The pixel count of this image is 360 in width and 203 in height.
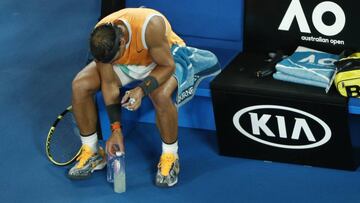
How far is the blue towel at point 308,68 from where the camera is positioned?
151 inches

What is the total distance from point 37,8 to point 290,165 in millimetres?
3751

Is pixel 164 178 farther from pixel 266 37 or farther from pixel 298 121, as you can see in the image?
pixel 266 37

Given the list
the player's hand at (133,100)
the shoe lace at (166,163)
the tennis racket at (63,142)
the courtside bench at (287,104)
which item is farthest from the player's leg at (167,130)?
the tennis racket at (63,142)

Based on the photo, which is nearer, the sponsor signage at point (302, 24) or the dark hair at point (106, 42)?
the dark hair at point (106, 42)

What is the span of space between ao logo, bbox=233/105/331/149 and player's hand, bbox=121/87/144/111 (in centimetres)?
65

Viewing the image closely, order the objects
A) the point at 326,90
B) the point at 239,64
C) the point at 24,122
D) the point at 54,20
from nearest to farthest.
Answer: the point at 326,90 → the point at 239,64 → the point at 24,122 → the point at 54,20

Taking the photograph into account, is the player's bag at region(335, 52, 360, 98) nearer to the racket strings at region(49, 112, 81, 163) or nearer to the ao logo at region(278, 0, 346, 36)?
the ao logo at region(278, 0, 346, 36)

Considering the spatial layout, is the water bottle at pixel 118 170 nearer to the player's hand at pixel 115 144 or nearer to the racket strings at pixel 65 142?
the player's hand at pixel 115 144

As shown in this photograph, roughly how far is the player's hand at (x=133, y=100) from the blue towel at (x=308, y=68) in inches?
33.8

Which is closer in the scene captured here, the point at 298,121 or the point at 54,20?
the point at 298,121

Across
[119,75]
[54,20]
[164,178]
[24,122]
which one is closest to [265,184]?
[164,178]

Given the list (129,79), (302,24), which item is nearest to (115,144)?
(129,79)

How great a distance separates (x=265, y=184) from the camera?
149 inches

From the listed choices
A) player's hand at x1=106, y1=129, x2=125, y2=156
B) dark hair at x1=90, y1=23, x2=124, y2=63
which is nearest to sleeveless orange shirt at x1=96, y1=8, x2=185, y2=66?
dark hair at x1=90, y1=23, x2=124, y2=63
